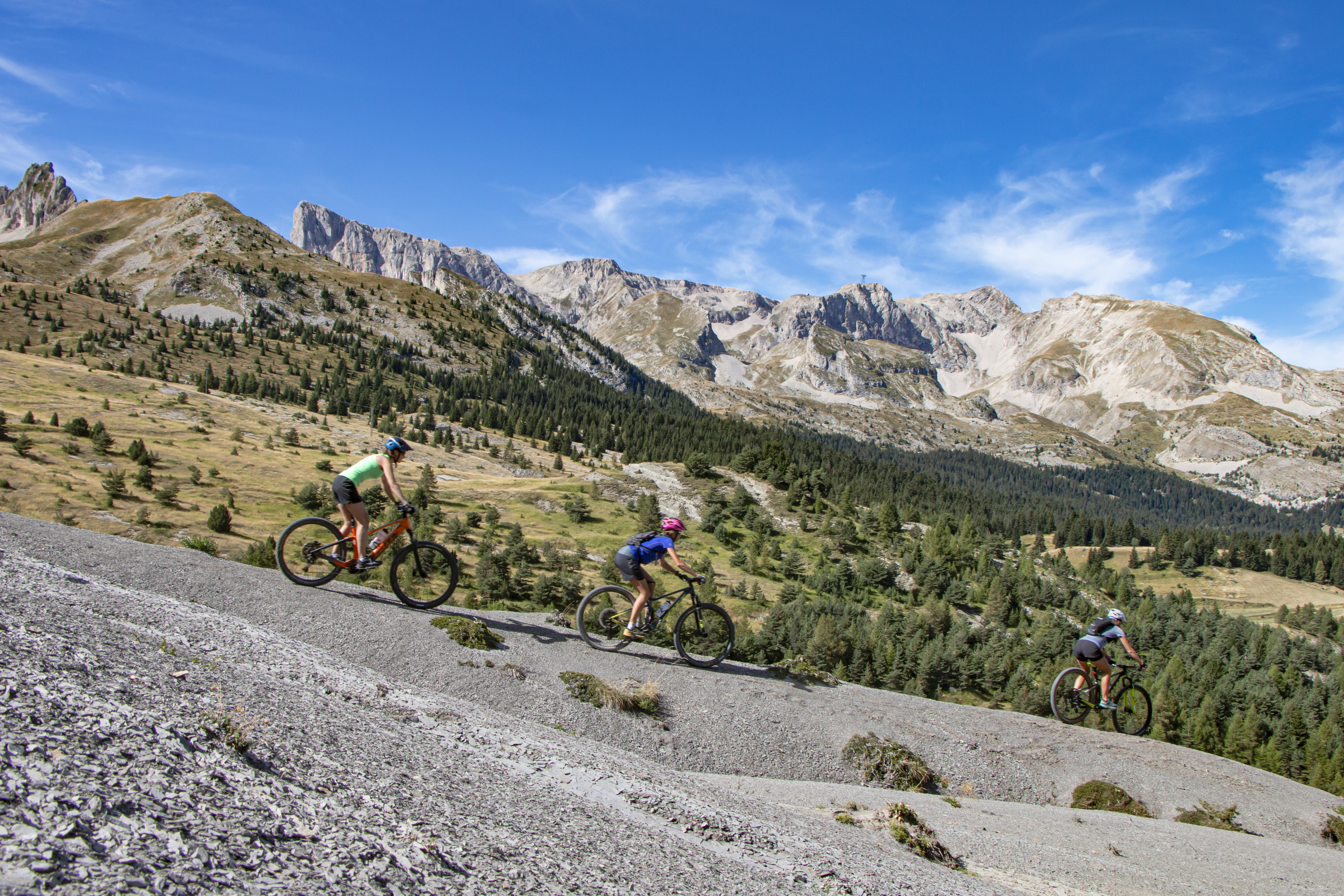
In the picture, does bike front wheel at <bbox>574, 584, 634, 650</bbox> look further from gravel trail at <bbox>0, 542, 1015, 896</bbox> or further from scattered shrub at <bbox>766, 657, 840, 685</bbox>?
scattered shrub at <bbox>766, 657, 840, 685</bbox>

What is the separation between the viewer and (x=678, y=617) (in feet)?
53.9

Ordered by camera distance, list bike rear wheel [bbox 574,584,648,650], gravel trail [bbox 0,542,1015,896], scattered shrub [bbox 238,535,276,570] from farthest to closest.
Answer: scattered shrub [bbox 238,535,276,570], bike rear wheel [bbox 574,584,648,650], gravel trail [bbox 0,542,1015,896]

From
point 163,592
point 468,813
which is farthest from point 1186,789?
point 163,592

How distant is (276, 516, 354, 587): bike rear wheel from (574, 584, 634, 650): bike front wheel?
5.85 metres

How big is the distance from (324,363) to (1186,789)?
207m

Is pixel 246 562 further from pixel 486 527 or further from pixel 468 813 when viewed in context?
pixel 486 527

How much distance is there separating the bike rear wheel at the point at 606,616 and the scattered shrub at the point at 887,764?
19.6 ft

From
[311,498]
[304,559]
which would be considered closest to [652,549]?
[304,559]

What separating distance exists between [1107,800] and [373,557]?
19.3 m

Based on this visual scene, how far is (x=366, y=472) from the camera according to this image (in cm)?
1377

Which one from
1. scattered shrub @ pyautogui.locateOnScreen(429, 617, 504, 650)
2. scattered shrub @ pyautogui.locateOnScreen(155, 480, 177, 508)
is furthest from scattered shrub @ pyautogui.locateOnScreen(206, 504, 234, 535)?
scattered shrub @ pyautogui.locateOnScreen(429, 617, 504, 650)

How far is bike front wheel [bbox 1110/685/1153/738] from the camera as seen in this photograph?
19.5 metres

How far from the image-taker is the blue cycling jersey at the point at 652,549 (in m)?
14.7

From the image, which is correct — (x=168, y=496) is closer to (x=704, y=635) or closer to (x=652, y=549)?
(x=652, y=549)
